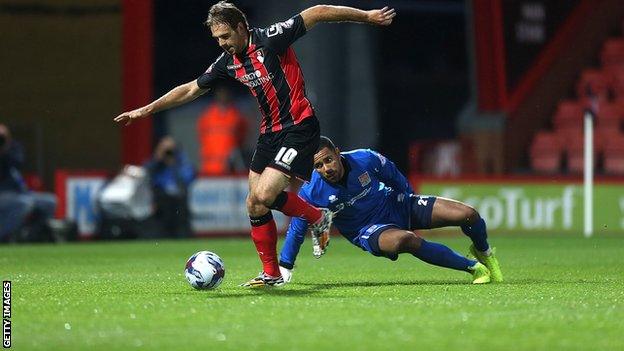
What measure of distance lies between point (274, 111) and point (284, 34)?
538mm

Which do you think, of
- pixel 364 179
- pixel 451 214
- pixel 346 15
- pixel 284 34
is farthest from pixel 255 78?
pixel 451 214

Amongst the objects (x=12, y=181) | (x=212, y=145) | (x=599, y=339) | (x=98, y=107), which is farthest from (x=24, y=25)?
(x=599, y=339)

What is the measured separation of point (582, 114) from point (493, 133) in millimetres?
1773

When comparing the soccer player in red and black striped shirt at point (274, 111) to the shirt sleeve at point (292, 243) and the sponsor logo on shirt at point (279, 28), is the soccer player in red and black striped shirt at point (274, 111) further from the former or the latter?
the shirt sleeve at point (292, 243)

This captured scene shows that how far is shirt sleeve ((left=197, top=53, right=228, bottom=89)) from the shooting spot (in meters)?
9.44

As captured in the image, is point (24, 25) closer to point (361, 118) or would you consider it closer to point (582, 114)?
point (361, 118)

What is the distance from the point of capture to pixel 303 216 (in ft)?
30.7

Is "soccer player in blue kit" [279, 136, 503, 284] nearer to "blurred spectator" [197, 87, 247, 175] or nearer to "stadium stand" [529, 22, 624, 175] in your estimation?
"stadium stand" [529, 22, 624, 175]

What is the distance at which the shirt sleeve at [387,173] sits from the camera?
9961mm

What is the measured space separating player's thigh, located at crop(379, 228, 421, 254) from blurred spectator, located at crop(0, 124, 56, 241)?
9503mm

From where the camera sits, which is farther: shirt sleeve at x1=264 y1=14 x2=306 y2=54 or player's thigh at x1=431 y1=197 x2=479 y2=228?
player's thigh at x1=431 y1=197 x2=479 y2=228

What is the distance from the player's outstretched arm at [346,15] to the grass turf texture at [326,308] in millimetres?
1799

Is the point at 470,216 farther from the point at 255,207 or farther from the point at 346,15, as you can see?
the point at 346,15

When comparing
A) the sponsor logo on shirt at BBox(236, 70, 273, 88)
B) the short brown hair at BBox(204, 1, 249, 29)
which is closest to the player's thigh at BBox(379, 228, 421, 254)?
the sponsor logo on shirt at BBox(236, 70, 273, 88)
